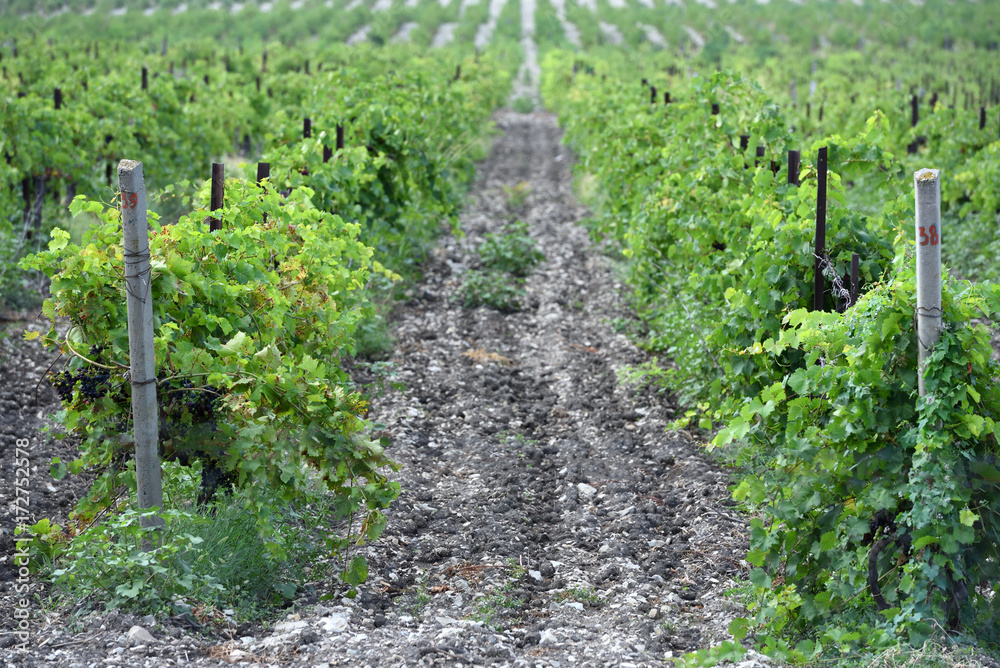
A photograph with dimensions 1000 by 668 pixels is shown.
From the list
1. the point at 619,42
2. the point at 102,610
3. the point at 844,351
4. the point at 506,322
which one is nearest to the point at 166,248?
the point at 102,610

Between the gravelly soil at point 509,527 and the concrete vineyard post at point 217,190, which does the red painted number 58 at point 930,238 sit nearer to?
the gravelly soil at point 509,527

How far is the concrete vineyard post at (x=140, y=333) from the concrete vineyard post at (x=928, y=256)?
3.08 metres

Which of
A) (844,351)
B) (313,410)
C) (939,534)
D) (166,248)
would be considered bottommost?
(939,534)

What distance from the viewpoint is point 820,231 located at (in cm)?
466

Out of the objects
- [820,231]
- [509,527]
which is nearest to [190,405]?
[509,527]

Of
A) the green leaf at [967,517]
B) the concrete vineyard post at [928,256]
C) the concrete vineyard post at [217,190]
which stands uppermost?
the concrete vineyard post at [217,190]

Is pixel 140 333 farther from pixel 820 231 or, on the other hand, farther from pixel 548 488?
pixel 820 231

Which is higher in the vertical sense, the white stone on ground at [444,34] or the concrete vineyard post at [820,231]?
the white stone on ground at [444,34]

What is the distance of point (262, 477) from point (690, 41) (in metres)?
48.5

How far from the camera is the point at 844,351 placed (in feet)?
11.5

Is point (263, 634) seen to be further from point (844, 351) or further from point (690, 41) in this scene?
point (690, 41)

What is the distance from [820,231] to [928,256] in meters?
1.49

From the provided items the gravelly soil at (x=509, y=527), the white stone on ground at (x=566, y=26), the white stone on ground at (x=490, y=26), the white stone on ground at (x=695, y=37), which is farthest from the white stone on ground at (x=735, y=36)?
the gravelly soil at (x=509, y=527)

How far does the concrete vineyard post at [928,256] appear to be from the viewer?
3195 millimetres
